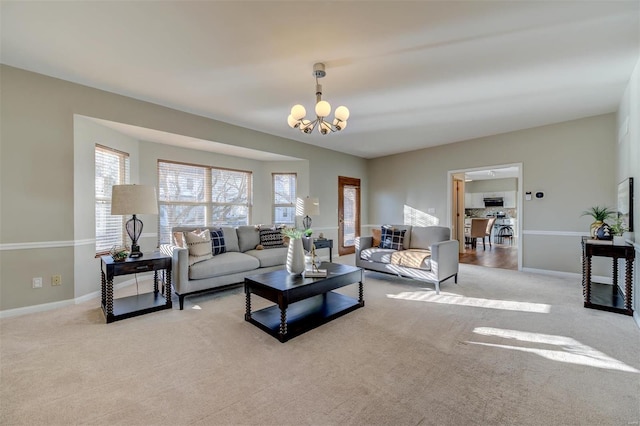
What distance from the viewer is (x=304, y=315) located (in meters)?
2.91

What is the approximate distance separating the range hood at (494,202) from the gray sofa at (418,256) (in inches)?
314

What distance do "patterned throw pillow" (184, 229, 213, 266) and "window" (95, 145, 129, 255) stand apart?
1.35 metres

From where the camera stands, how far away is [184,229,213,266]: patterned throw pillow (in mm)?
3650

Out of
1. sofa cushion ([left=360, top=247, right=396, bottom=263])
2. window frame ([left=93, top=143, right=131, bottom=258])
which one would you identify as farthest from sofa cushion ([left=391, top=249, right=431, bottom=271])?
window frame ([left=93, top=143, right=131, bottom=258])

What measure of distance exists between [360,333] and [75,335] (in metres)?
2.68

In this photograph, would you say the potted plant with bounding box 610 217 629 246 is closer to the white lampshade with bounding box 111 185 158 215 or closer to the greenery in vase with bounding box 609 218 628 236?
the greenery in vase with bounding box 609 218 628 236

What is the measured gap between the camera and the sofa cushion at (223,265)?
3491mm

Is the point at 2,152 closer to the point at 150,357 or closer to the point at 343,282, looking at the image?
the point at 150,357

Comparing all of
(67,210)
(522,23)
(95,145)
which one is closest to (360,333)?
(522,23)

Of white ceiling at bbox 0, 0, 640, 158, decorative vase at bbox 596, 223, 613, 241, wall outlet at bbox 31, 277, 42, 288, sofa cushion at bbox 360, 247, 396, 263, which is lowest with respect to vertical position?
wall outlet at bbox 31, 277, 42, 288

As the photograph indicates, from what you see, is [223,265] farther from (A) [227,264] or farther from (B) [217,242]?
(B) [217,242]

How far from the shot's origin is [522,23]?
7.55 feet

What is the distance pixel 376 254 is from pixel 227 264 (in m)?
2.34

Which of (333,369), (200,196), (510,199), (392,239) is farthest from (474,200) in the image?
(333,369)
